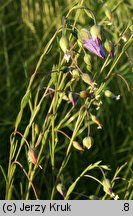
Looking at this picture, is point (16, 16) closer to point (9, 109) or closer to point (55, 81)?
point (9, 109)

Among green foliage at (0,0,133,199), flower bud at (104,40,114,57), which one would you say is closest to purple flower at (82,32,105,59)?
flower bud at (104,40,114,57)

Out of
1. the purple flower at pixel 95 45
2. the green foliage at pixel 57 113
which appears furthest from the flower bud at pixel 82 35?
the green foliage at pixel 57 113

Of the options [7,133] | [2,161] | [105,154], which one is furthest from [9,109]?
[105,154]

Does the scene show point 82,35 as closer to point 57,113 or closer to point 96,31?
point 96,31

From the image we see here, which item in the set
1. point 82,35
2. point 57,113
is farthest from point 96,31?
point 57,113

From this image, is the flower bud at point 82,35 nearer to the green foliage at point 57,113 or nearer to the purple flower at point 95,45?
the purple flower at point 95,45

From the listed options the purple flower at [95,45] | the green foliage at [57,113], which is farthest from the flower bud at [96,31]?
the green foliage at [57,113]

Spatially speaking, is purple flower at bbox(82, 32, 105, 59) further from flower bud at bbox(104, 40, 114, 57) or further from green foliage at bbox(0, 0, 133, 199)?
green foliage at bbox(0, 0, 133, 199)

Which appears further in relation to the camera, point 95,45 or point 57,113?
point 57,113

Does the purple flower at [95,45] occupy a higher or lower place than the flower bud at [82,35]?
lower

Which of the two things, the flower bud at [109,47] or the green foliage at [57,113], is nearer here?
the flower bud at [109,47]

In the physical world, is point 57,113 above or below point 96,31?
below
